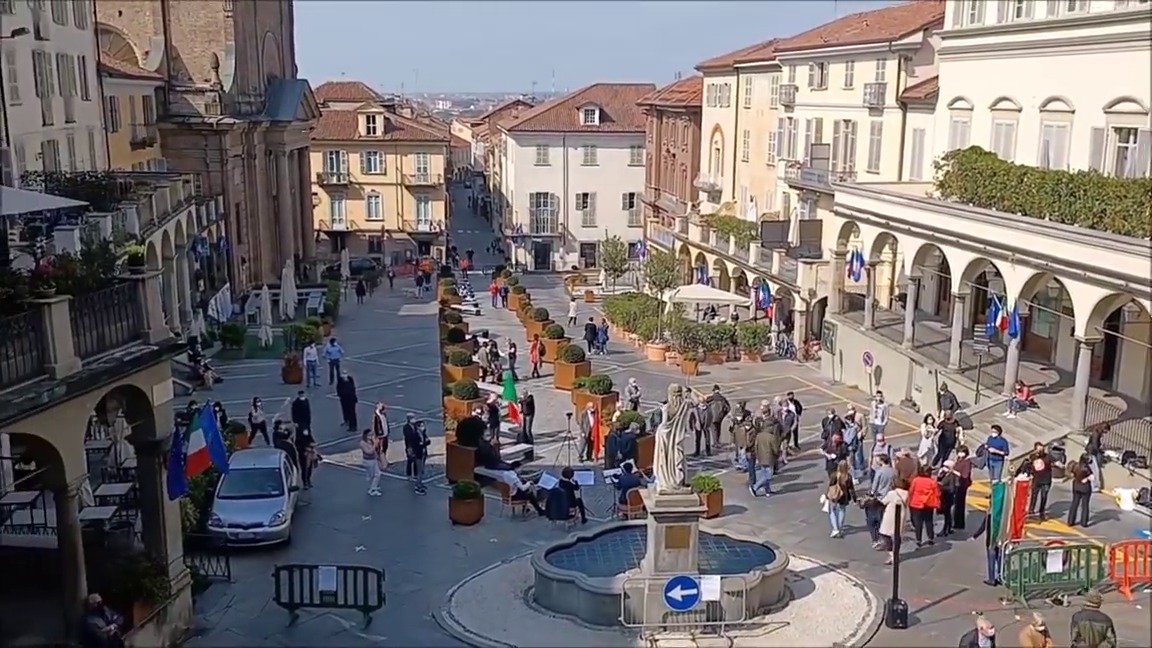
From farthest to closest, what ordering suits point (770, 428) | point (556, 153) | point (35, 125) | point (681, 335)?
point (556, 153), point (681, 335), point (35, 125), point (770, 428)

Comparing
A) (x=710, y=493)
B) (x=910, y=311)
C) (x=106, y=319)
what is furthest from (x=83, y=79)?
(x=910, y=311)

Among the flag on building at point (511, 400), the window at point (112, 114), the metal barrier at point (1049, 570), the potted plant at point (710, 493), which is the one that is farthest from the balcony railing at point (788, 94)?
the metal barrier at point (1049, 570)

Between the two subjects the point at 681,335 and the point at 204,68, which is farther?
the point at 204,68

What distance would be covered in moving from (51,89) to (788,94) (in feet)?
92.3

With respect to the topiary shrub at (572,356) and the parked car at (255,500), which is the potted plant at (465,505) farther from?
the topiary shrub at (572,356)

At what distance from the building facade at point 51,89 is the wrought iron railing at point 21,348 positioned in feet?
42.7

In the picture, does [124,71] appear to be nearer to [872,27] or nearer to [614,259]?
[614,259]

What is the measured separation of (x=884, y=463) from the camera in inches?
719

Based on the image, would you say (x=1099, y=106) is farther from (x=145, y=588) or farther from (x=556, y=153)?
(x=556, y=153)

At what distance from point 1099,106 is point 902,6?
62.2 feet

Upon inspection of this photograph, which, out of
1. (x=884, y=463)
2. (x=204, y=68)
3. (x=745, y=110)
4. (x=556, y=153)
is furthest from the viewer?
(x=556, y=153)

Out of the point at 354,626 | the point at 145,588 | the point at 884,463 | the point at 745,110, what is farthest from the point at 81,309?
the point at 745,110

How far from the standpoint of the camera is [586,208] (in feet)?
224

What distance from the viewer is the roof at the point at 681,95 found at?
58088mm
